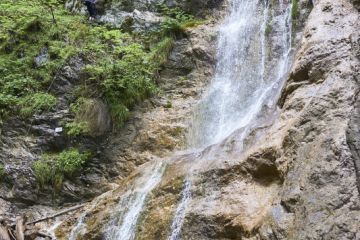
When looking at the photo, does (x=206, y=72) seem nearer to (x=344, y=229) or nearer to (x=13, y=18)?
(x=13, y=18)

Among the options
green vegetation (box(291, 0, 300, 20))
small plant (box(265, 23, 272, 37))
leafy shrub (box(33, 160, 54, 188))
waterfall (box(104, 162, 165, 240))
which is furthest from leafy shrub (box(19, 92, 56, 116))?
green vegetation (box(291, 0, 300, 20))

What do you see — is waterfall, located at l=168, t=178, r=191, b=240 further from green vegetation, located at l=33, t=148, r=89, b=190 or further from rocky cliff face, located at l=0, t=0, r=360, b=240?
green vegetation, located at l=33, t=148, r=89, b=190

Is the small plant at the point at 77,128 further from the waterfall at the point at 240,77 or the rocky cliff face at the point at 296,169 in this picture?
the rocky cliff face at the point at 296,169

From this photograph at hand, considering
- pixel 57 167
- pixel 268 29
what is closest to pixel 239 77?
pixel 268 29

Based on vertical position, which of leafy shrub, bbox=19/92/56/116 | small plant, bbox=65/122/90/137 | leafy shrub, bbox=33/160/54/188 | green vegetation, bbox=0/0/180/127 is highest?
green vegetation, bbox=0/0/180/127

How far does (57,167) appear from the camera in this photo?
8836 mm

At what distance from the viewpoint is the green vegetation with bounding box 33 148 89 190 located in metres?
8.70

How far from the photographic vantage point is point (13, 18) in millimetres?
11766

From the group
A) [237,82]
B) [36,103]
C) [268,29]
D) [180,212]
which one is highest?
[268,29]

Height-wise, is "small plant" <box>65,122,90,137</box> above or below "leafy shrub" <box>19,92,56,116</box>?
below

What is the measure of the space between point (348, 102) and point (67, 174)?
6024 mm

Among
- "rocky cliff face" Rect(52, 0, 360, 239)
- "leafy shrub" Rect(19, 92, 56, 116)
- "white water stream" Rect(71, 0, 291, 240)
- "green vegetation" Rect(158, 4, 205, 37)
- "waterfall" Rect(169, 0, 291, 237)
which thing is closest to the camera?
"rocky cliff face" Rect(52, 0, 360, 239)

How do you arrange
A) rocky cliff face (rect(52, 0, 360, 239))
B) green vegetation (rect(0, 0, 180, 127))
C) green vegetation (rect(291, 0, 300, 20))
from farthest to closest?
green vegetation (rect(291, 0, 300, 20)) → green vegetation (rect(0, 0, 180, 127)) → rocky cliff face (rect(52, 0, 360, 239))

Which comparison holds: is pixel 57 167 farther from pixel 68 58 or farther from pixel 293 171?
pixel 293 171
